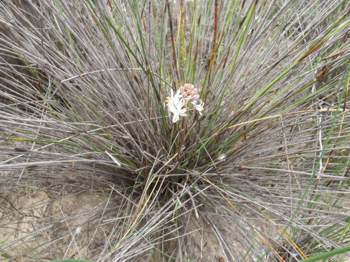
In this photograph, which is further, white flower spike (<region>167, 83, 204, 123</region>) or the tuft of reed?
the tuft of reed

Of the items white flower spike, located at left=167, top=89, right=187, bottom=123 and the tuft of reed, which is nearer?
white flower spike, located at left=167, top=89, right=187, bottom=123

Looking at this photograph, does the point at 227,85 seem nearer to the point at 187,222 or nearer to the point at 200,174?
the point at 200,174

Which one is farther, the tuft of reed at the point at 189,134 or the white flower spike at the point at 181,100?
the tuft of reed at the point at 189,134

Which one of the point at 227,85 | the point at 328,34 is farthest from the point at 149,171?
the point at 328,34

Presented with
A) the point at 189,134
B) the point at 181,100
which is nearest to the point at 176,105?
the point at 181,100

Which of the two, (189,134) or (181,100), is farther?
(189,134)

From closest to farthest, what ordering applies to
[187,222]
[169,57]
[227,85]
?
[187,222] → [227,85] → [169,57]

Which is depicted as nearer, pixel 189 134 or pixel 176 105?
pixel 176 105

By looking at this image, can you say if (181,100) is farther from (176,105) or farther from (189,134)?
(189,134)
